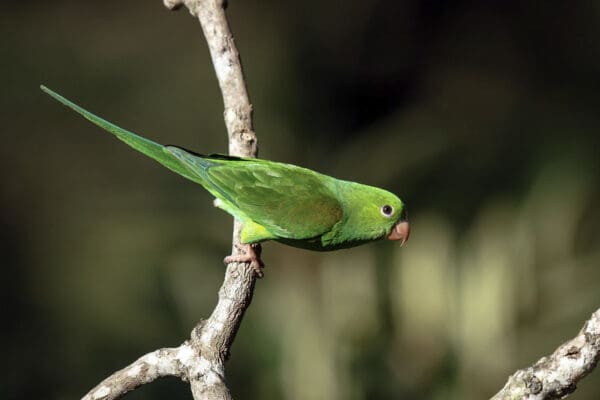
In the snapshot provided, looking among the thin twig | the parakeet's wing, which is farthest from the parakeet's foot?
the thin twig

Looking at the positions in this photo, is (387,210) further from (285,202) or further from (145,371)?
(145,371)

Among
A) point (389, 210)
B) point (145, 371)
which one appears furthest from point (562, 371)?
point (145, 371)

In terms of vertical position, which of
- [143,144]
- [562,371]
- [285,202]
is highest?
[143,144]

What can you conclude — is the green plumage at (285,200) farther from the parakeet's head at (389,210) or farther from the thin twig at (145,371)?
the thin twig at (145,371)

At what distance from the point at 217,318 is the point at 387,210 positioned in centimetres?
67

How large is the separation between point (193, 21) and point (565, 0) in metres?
2.88

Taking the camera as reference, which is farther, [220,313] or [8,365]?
[8,365]

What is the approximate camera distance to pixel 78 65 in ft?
19.5

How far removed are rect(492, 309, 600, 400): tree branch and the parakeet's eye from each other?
2.72ft

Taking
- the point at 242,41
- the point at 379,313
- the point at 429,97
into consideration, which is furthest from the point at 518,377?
the point at 242,41

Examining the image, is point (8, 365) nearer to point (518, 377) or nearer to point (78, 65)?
point (78, 65)

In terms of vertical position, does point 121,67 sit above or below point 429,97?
above

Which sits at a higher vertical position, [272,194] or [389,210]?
[272,194]

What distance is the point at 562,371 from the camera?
197cm
